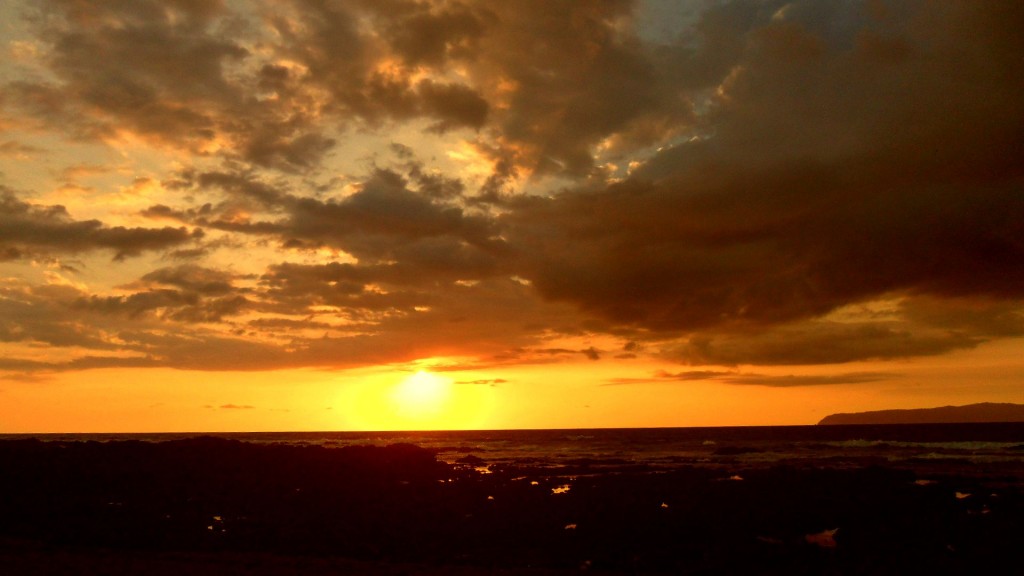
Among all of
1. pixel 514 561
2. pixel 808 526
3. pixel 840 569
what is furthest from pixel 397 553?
pixel 808 526

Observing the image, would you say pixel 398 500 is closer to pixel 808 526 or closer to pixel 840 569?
pixel 808 526

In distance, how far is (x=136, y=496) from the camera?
34031 mm

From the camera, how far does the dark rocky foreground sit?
1964cm

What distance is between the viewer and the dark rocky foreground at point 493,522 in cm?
1964

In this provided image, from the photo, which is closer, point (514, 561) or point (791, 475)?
point (514, 561)

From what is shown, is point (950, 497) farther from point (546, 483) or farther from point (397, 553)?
point (397, 553)

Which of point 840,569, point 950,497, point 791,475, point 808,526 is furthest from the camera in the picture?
point 791,475

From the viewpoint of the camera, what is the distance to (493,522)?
87.2 feet

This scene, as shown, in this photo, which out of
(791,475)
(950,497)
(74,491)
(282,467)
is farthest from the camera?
(282,467)

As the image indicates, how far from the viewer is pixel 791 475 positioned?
40.6 meters

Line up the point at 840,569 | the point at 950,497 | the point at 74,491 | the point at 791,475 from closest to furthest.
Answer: the point at 840,569
the point at 950,497
the point at 74,491
the point at 791,475

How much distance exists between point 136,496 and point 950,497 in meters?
38.5

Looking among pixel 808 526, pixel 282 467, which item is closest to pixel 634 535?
pixel 808 526

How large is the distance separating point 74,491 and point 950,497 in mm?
42477
